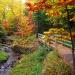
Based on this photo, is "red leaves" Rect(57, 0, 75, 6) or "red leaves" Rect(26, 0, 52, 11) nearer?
"red leaves" Rect(57, 0, 75, 6)

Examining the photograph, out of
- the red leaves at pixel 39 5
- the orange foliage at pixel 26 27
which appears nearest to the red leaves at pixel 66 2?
the red leaves at pixel 39 5

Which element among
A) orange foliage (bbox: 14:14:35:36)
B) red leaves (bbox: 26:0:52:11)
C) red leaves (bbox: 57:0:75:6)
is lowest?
orange foliage (bbox: 14:14:35:36)

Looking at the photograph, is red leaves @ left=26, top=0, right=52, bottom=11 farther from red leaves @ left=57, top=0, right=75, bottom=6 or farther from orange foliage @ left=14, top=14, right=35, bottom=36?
orange foliage @ left=14, top=14, right=35, bottom=36

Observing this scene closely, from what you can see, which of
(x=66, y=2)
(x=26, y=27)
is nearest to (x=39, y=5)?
(x=66, y=2)

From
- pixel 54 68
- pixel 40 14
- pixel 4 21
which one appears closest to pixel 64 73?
pixel 54 68

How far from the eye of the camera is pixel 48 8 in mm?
10695

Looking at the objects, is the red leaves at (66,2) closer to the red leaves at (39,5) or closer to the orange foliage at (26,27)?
the red leaves at (39,5)

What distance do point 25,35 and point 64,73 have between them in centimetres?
2849

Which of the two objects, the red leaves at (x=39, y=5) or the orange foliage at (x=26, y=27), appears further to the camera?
the orange foliage at (x=26, y=27)

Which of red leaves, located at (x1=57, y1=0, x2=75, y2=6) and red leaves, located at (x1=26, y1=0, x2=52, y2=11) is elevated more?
red leaves, located at (x1=57, y1=0, x2=75, y2=6)

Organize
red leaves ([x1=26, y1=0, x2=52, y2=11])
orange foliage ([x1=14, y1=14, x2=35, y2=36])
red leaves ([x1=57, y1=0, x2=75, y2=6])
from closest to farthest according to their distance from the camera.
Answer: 1. red leaves ([x1=57, y1=0, x2=75, y2=6])
2. red leaves ([x1=26, y1=0, x2=52, y2=11])
3. orange foliage ([x1=14, y1=14, x2=35, y2=36])

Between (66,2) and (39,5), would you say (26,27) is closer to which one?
(39,5)

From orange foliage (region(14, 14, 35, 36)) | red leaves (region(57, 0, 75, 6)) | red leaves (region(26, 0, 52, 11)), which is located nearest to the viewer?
red leaves (region(57, 0, 75, 6))

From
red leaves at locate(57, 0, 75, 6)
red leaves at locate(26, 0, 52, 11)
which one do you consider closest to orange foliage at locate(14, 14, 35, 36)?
red leaves at locate(26, 0, 52, 11)
